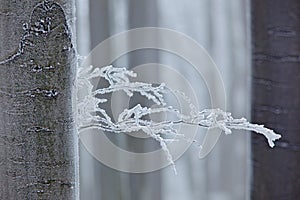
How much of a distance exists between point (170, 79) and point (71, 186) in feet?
3.00

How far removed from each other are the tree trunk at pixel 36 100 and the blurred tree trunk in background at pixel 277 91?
1.44ft

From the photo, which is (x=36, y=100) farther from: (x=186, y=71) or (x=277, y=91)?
(x=186, y=71)

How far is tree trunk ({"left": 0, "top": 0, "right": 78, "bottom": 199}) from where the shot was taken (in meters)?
0.27

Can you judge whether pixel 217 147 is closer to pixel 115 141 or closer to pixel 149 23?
pixel 115 141

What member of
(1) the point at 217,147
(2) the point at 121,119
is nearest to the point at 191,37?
(1) the point at 217,147

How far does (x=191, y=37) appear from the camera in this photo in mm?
1221

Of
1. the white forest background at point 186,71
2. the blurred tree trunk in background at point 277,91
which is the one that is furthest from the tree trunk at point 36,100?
the white forest background at point 186,71

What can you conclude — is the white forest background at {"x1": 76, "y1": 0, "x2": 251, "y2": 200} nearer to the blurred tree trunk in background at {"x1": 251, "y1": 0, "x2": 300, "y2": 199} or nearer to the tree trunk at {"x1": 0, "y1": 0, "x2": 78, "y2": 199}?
the blurred tree trunk in background at {"x1": 251, "y1": 0, "x2": 300, "y2": 199}

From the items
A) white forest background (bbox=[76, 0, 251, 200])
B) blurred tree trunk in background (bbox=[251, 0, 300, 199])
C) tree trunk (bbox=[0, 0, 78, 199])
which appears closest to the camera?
tree trunk (bbox=[0, 0, 78, 199])

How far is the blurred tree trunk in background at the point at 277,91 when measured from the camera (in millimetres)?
649

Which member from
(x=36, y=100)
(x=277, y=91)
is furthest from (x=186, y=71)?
(x=36, y=100)

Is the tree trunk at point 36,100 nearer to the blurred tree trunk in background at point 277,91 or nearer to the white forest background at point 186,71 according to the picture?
the blurred tree trunk in background at point 277,91

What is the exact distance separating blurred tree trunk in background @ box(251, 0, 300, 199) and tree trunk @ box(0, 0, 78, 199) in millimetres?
440

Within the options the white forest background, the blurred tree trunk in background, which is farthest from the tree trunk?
the white forest background
